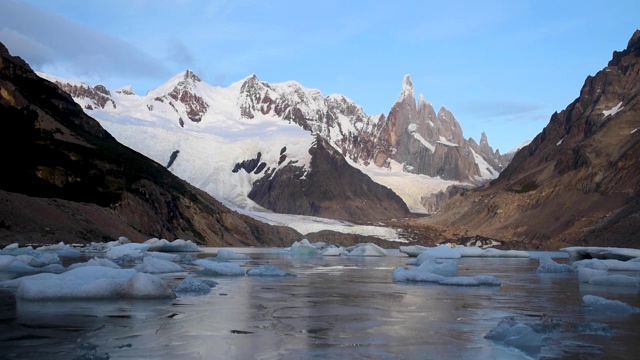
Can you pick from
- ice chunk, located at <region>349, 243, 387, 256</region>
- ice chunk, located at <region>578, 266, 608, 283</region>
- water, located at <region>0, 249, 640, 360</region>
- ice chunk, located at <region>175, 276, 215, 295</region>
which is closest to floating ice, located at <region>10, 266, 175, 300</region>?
water, located at <region>0, 249, 640, 360</region>

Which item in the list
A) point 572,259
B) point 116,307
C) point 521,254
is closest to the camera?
point 116,307

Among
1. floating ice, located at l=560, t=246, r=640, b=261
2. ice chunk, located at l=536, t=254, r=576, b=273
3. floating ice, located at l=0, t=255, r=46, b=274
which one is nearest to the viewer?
floating ice, located at l=0, t=255, r=46, b=274

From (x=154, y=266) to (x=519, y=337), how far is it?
20.5 meters

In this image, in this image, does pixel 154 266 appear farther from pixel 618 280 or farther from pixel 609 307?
pixel 618 280

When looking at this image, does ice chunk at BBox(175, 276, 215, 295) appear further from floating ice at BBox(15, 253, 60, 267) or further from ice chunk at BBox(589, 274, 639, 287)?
ice chunk at BBox(589, 274, 639, 287)

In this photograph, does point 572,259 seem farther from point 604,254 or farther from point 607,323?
point 607,323

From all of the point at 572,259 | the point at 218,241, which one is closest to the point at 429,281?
the point at 572,259

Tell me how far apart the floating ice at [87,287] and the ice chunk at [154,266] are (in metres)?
8.78

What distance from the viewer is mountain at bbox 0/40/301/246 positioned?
65750mm

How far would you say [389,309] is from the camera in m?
18.4

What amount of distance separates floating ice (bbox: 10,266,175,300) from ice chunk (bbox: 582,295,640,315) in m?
12.5

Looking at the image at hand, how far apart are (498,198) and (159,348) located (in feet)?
566

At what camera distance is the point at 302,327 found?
14609 millimetres

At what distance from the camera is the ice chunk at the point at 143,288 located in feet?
62.5
